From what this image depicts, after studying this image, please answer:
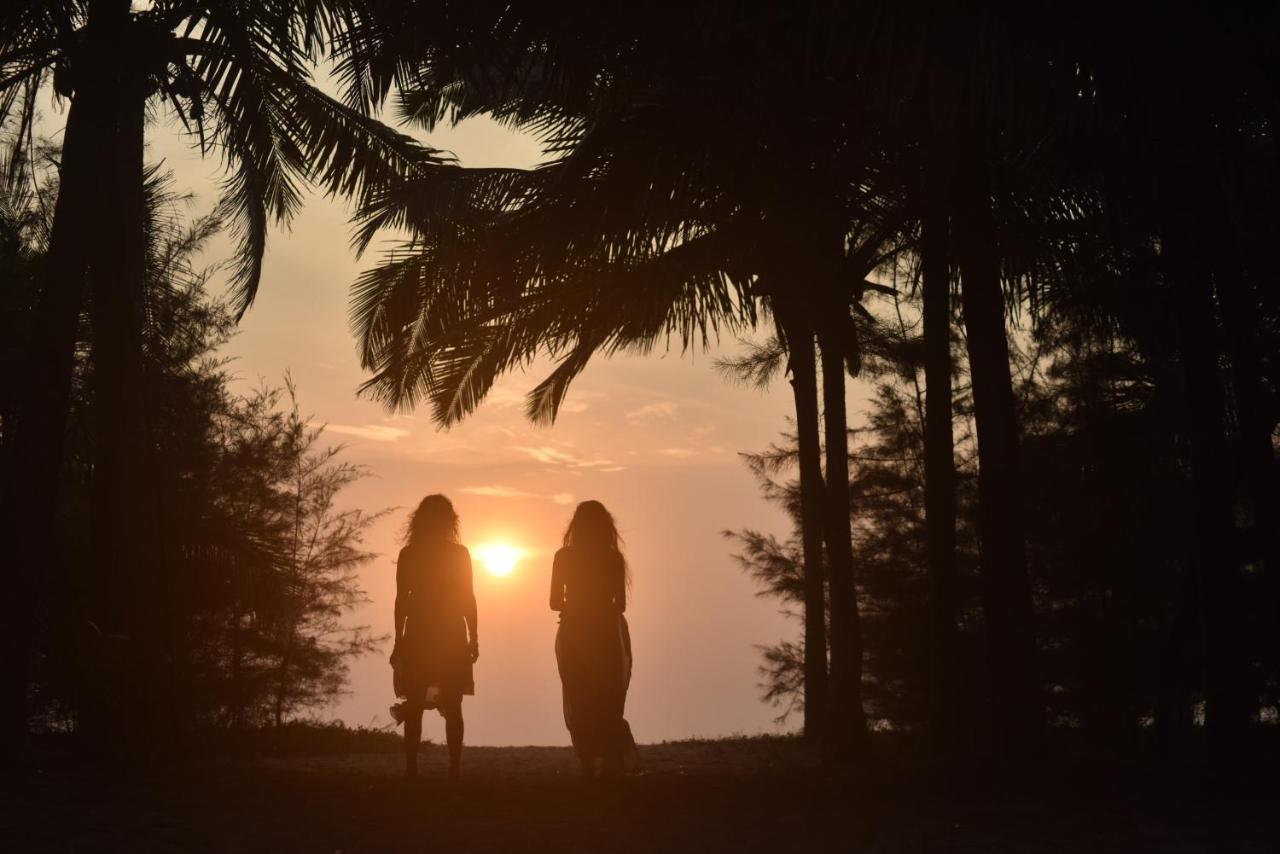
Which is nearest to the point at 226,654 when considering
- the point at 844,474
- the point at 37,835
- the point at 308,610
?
the point at 308,610

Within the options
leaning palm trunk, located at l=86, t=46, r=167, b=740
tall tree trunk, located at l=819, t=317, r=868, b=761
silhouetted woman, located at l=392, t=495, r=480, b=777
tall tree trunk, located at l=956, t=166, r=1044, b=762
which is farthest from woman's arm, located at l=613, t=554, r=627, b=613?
leaning palm trunk, located at l=86, t=46, r=167, b=740

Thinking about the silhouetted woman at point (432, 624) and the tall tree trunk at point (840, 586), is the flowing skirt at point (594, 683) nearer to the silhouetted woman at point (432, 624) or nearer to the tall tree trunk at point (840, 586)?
the silhouetted woman at point (432, 624)

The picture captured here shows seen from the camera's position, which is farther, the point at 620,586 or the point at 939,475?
the point at 939,475

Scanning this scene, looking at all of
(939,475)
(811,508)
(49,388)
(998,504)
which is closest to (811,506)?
(811,508)

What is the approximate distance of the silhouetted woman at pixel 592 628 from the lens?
885 cm

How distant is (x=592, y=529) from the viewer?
8875mm

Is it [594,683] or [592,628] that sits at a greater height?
[592,628]

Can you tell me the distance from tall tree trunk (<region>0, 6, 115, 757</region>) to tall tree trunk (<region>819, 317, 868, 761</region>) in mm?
6940

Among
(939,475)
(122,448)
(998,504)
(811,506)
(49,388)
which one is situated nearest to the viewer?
(998,504)

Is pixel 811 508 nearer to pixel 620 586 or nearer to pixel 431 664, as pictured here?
pixel 620 586

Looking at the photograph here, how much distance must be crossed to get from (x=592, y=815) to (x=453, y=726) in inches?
87.9

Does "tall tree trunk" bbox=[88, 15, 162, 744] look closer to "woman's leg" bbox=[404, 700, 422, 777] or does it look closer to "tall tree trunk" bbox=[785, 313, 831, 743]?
"woman's leg" bbox=[404, 700, 422, 777]

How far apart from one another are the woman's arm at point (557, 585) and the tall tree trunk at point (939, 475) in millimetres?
3350

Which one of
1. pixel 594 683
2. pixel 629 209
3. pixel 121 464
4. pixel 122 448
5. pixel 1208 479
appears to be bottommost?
pixel 594 683
